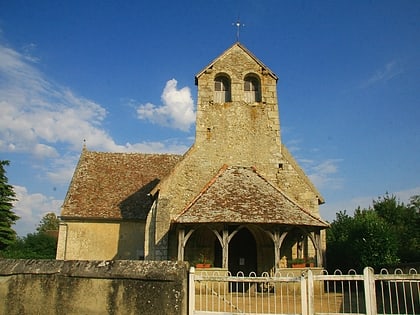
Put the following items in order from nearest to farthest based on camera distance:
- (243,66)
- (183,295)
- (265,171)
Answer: (183,295), (265,171), (243,66)

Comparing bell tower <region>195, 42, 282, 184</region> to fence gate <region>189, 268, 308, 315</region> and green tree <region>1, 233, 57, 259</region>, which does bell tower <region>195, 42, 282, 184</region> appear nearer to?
fence gate <region>189, 268, 308, 315</region>

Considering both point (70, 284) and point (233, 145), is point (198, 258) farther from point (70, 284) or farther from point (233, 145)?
point (70, 284)

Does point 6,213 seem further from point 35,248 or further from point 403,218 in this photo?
point 403,218

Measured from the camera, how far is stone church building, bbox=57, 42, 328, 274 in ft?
47.6

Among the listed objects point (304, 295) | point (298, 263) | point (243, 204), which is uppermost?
point (243, 204)

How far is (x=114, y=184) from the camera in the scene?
22.3m

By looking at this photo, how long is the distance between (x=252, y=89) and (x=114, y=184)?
32.0ft

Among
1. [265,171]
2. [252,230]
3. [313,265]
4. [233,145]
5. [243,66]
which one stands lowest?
[313,265]

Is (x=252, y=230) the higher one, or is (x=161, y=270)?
(x=252, y=230)

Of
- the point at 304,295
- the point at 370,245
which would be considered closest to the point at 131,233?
the point at 370,245

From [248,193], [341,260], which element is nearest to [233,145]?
[248,193]

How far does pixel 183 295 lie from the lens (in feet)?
16.5

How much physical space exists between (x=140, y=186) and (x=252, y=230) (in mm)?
8525

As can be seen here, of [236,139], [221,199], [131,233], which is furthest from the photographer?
[131,233]
